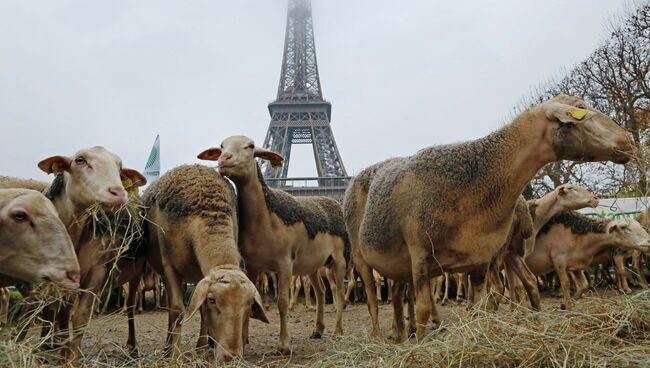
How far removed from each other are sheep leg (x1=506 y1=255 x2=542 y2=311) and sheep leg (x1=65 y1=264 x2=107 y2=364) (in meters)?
5.84

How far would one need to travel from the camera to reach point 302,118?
61.0 m

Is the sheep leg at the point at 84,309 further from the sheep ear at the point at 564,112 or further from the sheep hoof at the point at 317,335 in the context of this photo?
the sheep ear at the point at 564,112

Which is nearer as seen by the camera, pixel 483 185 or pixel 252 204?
pixel 483 185

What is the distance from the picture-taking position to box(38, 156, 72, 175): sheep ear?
5.18m

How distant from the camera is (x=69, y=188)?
528 cm

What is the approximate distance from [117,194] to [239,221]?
2148mm

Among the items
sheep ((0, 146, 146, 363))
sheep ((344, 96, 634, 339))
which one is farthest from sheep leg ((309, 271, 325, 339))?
sheep ((0, 146, 146, 363))

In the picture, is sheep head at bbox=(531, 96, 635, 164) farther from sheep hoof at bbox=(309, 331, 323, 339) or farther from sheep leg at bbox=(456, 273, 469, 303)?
sheep leg at bbox=(456, 273, 469, 303)

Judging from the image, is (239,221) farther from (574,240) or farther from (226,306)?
(574,240)

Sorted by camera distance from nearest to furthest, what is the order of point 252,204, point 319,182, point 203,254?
point 203,254
point 252,204
point 319,182

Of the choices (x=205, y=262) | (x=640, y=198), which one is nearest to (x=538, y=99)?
(x=640, y=198)

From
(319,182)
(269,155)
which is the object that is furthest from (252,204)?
(319,182)

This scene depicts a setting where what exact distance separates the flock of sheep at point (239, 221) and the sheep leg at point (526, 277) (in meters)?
2.20

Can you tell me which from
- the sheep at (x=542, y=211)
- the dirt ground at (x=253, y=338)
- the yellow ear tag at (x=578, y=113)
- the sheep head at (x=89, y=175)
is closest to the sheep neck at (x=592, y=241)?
the sheep at (x=542, y=211)
